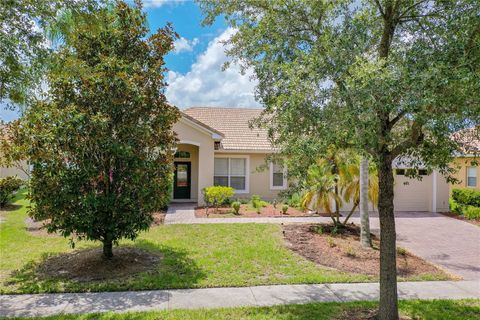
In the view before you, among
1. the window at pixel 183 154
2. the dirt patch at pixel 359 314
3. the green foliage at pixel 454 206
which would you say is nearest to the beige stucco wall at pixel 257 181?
the window at pixel 183 154

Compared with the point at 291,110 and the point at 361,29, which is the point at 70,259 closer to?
the point at 291,110

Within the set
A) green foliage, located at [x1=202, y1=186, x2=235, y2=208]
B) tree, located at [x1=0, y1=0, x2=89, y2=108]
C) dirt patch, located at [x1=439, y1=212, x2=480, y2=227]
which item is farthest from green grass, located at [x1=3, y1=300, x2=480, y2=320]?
dirt patch, located at [x1=439, y1=212, x2=480, y2=227]

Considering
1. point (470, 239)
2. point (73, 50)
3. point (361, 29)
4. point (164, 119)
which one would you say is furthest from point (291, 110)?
point (470, 239)

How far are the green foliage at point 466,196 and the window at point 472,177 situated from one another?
130 centimetres

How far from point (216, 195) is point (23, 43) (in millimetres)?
12450

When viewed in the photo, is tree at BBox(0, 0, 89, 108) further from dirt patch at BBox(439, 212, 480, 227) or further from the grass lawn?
dirt patch at BBox(439, 212, 480, 227)

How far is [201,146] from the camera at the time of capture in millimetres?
18438

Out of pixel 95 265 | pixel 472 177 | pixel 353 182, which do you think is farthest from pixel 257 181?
pixel 95 265

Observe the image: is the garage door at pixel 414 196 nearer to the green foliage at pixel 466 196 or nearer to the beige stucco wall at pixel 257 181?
the green foliage at pixel 466 196

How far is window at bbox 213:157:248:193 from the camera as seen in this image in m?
20.1

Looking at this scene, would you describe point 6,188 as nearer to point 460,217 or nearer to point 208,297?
point 208,297

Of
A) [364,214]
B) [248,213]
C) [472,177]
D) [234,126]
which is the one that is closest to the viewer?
[364,214]

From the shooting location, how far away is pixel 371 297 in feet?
22.5

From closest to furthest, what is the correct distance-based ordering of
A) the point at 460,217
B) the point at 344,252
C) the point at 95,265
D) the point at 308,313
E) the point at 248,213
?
the point at 308,313 → the point at 95,265 → the point at 344,252 → the point at 248,213 → the point at 460,217
